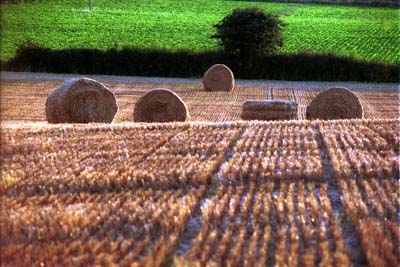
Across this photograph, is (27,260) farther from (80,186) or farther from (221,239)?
(80,186)

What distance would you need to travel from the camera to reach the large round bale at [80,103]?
12.3m

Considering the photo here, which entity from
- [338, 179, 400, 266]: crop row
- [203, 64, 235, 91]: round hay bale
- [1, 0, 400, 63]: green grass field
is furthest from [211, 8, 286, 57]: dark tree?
[338, 179, 400, 266]: crop row

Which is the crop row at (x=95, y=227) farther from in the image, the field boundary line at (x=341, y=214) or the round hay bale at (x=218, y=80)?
the round hay bale at (x=218, y=80)

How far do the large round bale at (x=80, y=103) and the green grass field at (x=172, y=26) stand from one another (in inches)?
740

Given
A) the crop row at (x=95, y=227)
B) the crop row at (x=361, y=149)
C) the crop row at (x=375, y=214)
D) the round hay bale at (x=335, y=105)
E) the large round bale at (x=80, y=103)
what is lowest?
the round hay bale at (x=335, y=105)

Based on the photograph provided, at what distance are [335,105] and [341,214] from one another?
1123 centimetres

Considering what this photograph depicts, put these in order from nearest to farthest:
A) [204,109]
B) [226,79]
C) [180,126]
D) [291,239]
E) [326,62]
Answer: [291,239] < [180,126] < [204,109] < [226,79] < [326,62]

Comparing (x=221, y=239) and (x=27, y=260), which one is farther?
(x=221, y=239)

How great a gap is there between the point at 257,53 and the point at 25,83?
11.0 metres

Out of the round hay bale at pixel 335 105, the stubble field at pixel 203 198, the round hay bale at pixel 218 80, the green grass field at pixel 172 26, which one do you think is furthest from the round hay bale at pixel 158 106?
the green grass field at pixel 172 26

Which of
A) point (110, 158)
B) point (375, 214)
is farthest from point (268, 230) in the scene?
point (110, 158)

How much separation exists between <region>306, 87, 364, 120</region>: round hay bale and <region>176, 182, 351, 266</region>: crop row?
10594 millimetres

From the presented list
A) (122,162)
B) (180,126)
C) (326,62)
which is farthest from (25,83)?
(122,162)

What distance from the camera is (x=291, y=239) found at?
2.61 meters
